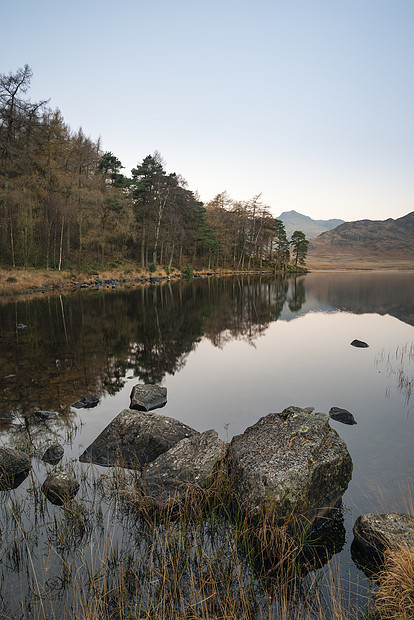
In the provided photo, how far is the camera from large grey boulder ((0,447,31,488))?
6750 mm

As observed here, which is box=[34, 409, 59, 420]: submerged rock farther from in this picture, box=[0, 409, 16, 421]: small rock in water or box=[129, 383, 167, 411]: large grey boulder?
box=[129, 383, 167, 411]: large grey boulder

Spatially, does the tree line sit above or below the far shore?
above

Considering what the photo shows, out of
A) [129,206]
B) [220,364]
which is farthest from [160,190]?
[220,364]

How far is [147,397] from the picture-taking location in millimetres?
11219

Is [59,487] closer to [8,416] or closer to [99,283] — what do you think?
[8,416]

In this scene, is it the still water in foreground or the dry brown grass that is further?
the still water in foreground

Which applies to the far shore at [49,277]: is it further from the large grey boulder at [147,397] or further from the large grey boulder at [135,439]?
the large grey boulder at [135,439]

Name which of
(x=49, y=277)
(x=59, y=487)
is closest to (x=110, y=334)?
(x=59, y=487)

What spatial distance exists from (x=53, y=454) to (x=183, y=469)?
3.29m

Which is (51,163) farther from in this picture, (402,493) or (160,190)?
(402,493)

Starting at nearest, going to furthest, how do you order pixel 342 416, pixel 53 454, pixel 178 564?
pixel 178 564 → pixel 53 454 → pixel 342 416

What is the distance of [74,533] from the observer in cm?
547

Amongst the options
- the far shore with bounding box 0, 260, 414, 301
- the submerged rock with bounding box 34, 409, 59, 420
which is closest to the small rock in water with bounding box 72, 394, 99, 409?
the submerged rock with bounding box 34, 409, 59, 420

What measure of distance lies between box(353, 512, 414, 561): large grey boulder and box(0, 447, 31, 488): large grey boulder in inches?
241
